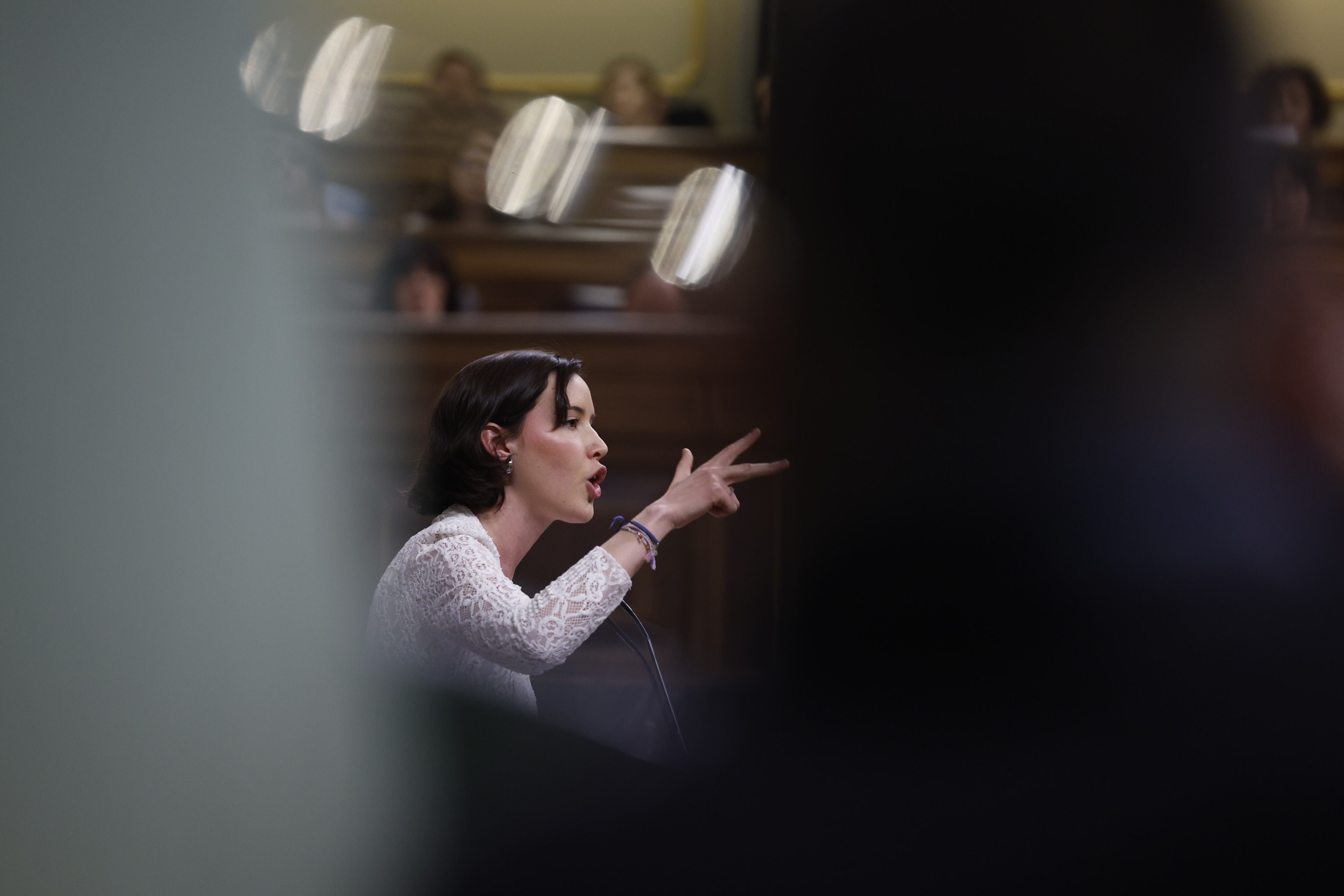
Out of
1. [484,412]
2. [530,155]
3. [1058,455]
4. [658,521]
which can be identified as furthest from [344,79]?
[1058,455]

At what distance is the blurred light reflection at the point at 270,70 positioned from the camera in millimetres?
809

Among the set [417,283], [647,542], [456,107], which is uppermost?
[456,107]

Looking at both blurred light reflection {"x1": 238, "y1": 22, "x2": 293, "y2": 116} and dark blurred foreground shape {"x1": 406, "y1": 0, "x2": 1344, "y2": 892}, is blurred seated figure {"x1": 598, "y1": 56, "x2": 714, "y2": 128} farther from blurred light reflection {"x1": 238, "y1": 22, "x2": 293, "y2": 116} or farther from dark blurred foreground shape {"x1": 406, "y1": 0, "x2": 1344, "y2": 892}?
blurred light reflection {"x1": 238, "y1": 22, "x2": 293, "y2": 116}

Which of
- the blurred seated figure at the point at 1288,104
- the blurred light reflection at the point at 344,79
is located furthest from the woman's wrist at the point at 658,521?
the blurred seated figure at the point at 1288,104

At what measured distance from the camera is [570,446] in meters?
0.77

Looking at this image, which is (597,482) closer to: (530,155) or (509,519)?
(509,519)

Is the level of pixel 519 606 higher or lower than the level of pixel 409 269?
lower

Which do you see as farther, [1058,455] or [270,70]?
[270,70]

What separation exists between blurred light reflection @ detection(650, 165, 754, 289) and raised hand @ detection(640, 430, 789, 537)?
0.13 metres

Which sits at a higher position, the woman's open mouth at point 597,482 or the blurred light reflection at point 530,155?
the blurred light reflection at point 530,155

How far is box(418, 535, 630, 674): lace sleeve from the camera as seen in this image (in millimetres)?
733

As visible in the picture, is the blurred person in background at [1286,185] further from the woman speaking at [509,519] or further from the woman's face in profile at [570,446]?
the woman's face in profile at [570,446]

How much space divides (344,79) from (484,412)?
0.97ft

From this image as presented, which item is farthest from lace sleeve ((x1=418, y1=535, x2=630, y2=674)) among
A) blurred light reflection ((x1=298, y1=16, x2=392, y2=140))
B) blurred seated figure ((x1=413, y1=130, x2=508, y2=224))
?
blurred light reflection ((x1=298, y1=16, x2=392, y2=140))
